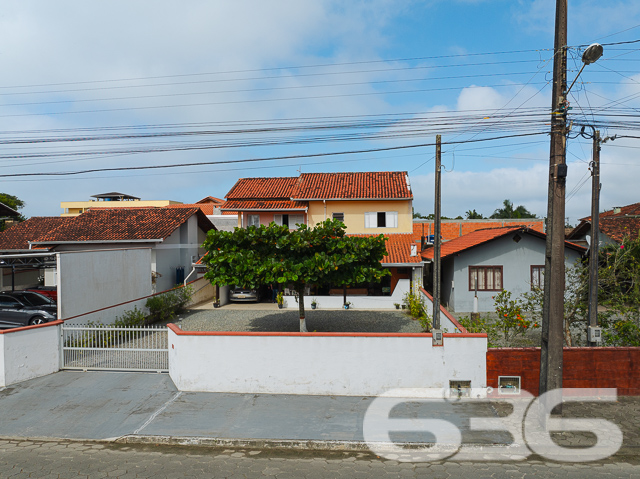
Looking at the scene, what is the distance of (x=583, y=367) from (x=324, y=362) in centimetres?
544

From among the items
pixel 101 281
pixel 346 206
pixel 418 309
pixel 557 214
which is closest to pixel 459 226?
pixel 346 206

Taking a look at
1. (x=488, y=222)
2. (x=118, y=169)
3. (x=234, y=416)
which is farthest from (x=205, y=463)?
(x=488, y=222)

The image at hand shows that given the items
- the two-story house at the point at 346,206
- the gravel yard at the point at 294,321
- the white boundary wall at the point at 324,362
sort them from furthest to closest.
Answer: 1. the two-story house at the point at 346,206
2. the gravel yard at the point at 294,321
3. the white boundary wall at the point at 324,362

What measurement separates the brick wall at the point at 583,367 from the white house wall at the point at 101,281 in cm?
1205

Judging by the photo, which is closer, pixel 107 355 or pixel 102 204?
pixel 107 355

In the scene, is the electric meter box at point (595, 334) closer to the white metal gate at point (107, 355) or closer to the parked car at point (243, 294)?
the white metal gate at point (107, 355)

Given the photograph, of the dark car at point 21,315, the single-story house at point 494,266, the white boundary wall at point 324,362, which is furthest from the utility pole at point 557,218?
the dark car at point 21,315

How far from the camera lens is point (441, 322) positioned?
12.6 metres

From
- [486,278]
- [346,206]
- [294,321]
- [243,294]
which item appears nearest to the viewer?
[294,321]

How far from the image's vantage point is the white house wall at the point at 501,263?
20.0 m

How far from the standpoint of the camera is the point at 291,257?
14.0 meters

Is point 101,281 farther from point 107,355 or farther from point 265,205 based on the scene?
point 265,205

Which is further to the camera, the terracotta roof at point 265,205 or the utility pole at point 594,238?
the terracotta roof at point 265,205

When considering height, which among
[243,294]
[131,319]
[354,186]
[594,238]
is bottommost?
[243,294]
